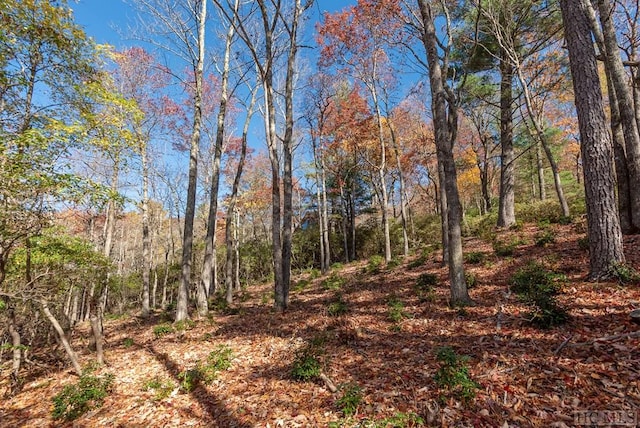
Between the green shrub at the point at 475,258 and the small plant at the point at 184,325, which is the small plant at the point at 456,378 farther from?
the small plant at the point at 184,325

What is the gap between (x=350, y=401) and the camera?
3.30 m

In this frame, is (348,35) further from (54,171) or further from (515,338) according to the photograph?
(515,338)

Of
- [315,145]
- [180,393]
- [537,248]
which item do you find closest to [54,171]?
[180,393]

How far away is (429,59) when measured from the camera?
6.12 metres

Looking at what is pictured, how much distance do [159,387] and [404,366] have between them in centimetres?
412

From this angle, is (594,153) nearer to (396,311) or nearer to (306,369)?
(396,311)

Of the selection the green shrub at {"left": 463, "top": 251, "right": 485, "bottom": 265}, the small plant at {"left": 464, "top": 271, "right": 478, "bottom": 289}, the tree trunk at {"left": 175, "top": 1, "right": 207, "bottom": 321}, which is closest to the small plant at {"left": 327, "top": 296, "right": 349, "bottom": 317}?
the small plant at {"left": 464, "top": 271, "right": 478, "bottom": 289}

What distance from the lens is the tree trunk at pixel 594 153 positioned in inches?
188

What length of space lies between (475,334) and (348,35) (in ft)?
47.7

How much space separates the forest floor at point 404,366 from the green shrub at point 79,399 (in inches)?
5.4

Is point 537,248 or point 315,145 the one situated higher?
point 315,145

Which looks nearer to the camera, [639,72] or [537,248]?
[639,72]

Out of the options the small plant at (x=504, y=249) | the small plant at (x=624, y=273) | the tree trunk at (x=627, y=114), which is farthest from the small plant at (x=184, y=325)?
the tree trunk at (x=627, y=114)

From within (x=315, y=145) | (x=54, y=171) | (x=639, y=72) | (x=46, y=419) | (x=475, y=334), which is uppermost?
(x=315, y=145)
